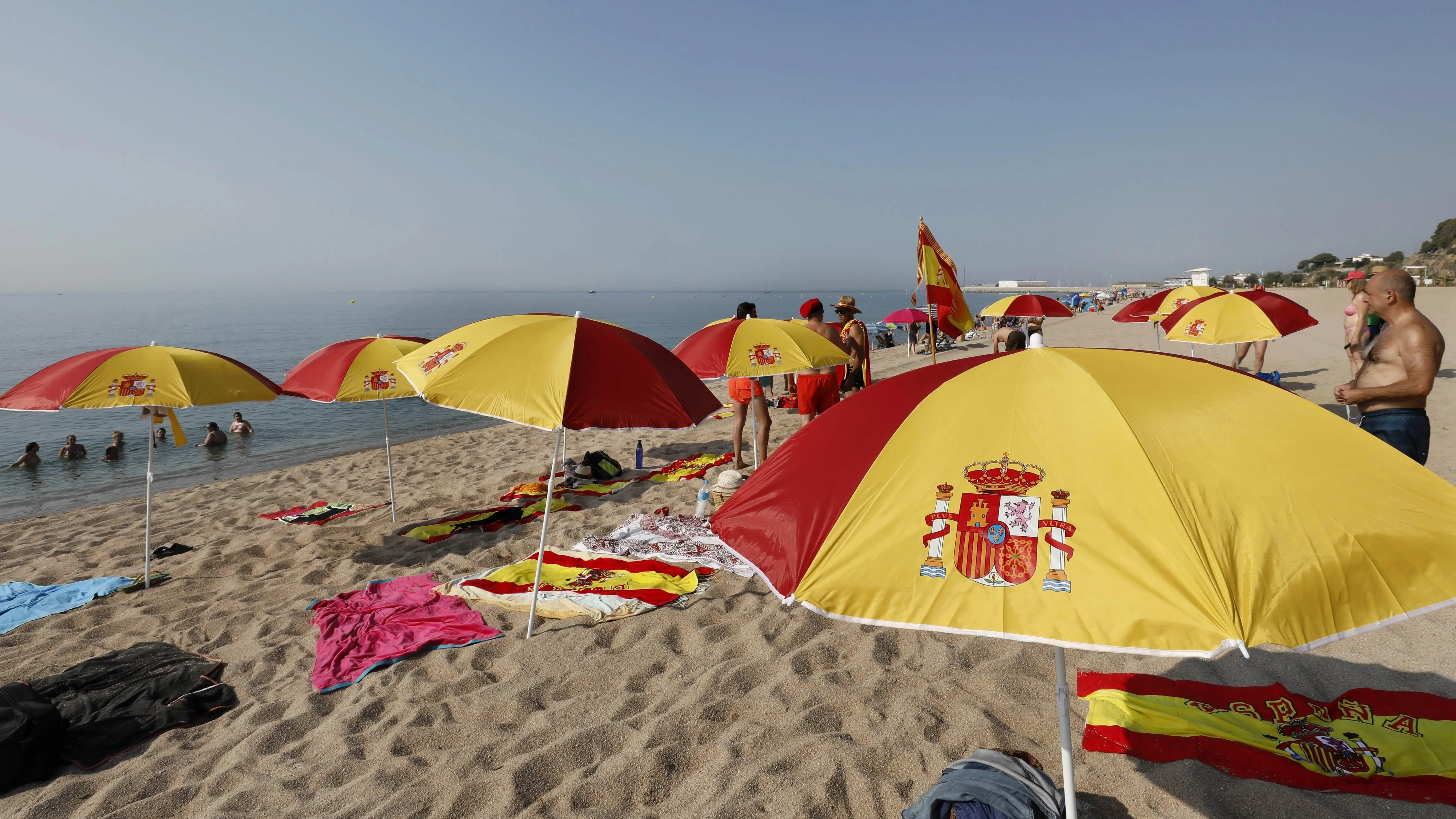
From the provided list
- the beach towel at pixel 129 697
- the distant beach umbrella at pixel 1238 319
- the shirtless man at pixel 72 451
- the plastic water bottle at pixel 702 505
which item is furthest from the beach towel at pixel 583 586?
the shirtless man at pixel 72 451

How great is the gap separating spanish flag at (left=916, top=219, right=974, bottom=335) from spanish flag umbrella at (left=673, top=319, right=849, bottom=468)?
2.63 m

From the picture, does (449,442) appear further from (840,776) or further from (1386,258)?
(1386,258)

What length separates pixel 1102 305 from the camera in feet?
202

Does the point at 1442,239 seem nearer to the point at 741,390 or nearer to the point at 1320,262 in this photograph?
the point at 1320,262

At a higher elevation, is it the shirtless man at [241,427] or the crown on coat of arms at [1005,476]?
the crown on coat of arms at [1005,476]

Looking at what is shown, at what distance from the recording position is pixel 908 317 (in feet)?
72.5

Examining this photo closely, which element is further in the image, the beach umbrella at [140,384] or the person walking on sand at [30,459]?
the person walking on sand at [30,459]

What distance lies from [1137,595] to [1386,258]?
87528 mm

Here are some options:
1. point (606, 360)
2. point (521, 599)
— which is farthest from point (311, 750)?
point (606, 360)

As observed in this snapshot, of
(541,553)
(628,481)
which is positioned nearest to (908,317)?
(628,481)

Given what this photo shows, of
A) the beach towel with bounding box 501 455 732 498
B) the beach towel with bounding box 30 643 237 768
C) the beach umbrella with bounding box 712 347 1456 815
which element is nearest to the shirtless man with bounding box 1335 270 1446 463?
the beach umbrella with bounding box 712 347 1456 815

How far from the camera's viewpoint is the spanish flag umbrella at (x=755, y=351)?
6.41 metres

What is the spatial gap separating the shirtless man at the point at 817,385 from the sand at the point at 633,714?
3.37 meters

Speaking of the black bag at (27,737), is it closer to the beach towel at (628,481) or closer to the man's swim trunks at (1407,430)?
the beach towel at (628,481)
